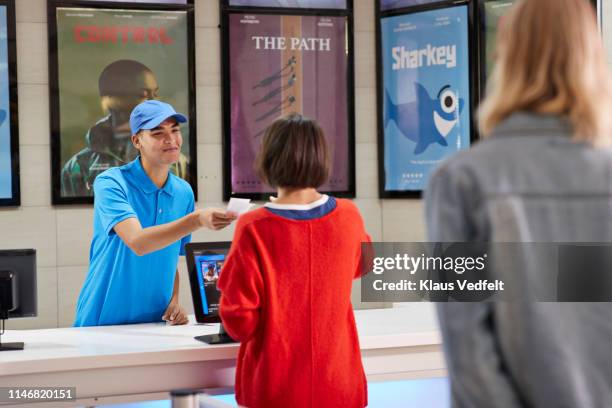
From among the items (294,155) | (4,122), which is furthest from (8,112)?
(294,155)

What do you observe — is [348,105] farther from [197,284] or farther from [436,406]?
[197,284]

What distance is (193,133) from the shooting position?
18.5 ft

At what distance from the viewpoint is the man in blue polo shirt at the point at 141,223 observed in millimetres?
3297

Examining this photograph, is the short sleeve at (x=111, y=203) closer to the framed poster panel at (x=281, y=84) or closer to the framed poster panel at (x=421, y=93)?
the framed poster panel at (x=281, y=84)

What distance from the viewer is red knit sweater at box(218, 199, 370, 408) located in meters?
2.20

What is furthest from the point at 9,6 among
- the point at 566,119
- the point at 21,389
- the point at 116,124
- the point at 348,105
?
the point at 566,119

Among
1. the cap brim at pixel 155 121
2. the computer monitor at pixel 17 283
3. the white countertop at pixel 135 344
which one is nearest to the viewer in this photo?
the white countertop at pixel 135 344

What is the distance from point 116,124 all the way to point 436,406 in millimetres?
2901

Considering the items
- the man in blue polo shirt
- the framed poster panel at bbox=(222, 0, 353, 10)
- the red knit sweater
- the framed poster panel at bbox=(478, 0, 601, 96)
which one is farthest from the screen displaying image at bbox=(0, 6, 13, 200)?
the red knit sweater

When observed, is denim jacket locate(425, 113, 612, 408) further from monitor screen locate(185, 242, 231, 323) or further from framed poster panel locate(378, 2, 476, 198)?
framed poster panel locate(378, 2, 476, 198)

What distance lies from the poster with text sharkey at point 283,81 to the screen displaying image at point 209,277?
2.55 metres

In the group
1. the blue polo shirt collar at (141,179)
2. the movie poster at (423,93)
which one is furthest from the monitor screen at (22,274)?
the movie poster at (423,93)

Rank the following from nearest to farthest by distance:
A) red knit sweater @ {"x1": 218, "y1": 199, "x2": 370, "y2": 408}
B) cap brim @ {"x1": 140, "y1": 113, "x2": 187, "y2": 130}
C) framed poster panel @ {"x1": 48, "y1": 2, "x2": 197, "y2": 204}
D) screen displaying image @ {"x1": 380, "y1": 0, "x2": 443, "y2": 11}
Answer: red knit sweater @ {"x1": 218, "y1": 199, "x2": 370, "y2": 408} → cap brim @ {"x1": 140, "y1": 113, "x2": 187, "y2": 130} → framed poster panel @ {"x1": 48, "y1": 2, "x2": 197, "y2": 204} → screen displaying image @ {"x1": 380, "y1": 0, "x2": 443, "y2": 11}

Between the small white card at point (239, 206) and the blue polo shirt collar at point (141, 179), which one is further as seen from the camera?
the blue polo shirt collar at point (141, 179)
